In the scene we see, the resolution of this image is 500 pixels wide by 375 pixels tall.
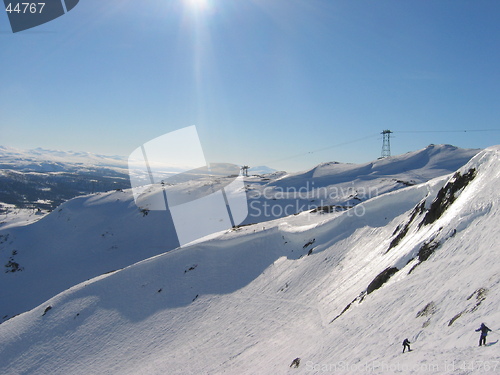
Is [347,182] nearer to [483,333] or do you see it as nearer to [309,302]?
[309,302]

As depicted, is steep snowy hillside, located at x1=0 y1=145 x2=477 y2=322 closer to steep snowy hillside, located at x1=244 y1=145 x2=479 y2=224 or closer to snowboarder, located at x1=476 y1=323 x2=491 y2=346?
steep snowy hillside, located at x1=244 y1=145 x2=479 y2=224

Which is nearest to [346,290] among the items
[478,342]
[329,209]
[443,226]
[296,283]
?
[296,283]

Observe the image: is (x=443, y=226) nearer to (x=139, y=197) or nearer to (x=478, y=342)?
(x=478, y=342)

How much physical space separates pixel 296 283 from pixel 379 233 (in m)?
7.28

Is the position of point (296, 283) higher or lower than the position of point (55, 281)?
higher

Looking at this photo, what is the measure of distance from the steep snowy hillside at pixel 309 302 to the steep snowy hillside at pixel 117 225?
14.1 m

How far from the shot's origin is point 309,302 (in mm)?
16734

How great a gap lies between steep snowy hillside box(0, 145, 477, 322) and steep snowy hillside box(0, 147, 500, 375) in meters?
14.1

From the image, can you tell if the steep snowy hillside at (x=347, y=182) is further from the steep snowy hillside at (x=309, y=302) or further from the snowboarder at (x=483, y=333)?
the snowboarder at (x=483, y=333)

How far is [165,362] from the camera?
53.1 ft

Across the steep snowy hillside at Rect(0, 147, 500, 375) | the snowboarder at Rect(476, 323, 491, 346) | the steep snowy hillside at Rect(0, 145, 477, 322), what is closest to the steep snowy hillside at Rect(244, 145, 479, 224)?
the steep snowy hillside at Rect(0, 145, 477, 322)

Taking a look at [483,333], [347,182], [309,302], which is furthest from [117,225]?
[483,333]

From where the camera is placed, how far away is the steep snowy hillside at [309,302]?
705 cm

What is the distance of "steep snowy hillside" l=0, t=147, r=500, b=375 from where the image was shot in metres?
7.05
